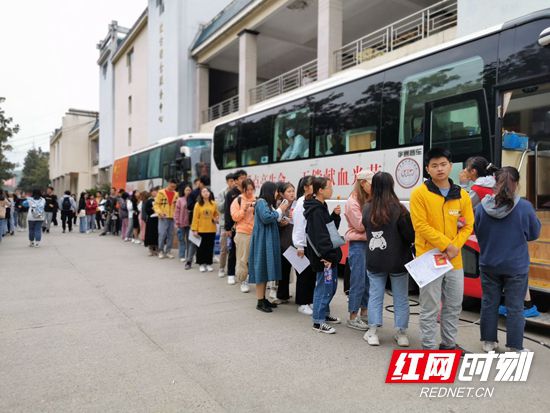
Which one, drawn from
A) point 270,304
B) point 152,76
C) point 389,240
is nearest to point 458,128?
point 389,240

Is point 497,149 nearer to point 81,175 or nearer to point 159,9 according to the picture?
point 159,9

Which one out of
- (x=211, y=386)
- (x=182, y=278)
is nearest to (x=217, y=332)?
(x=211, y=386)

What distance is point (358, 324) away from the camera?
15.9 ft

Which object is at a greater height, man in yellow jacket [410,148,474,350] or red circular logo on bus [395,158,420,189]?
red circular logo on bus [395,158,420,189]

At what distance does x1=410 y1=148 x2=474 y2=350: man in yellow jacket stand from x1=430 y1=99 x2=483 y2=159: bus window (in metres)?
2.06

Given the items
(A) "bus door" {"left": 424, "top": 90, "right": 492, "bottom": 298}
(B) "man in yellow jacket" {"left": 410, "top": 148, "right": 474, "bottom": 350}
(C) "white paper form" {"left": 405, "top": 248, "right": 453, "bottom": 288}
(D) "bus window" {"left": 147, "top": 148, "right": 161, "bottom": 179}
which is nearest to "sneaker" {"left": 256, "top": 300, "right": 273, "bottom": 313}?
(B) "man in yellow jacket" {"left": 410, "top": 148, "right": 474, "bottom": 350}

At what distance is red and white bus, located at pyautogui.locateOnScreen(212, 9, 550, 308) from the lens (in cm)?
514

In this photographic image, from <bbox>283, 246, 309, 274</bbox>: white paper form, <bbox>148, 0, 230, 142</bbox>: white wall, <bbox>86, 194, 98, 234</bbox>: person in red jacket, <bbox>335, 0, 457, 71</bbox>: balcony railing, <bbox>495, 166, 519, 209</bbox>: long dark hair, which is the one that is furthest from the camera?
<bbox>148, 0, 230, 142</bbox>: white wall

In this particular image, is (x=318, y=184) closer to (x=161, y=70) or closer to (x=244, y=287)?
(x=244, y=287)

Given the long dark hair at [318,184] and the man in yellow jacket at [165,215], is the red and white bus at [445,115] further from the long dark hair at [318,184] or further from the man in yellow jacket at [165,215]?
the man in yellow jacket at [165,215]

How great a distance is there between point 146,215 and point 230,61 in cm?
1601

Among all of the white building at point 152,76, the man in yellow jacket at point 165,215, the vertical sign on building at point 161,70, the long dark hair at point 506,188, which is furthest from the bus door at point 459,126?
the vertical sign on building at point 161,70

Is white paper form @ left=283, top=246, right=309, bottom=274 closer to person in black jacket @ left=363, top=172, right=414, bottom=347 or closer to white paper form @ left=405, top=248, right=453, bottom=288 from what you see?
person in black jacket @ left=363, top=172, right=414, bottom=347

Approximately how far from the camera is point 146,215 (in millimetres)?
11172
